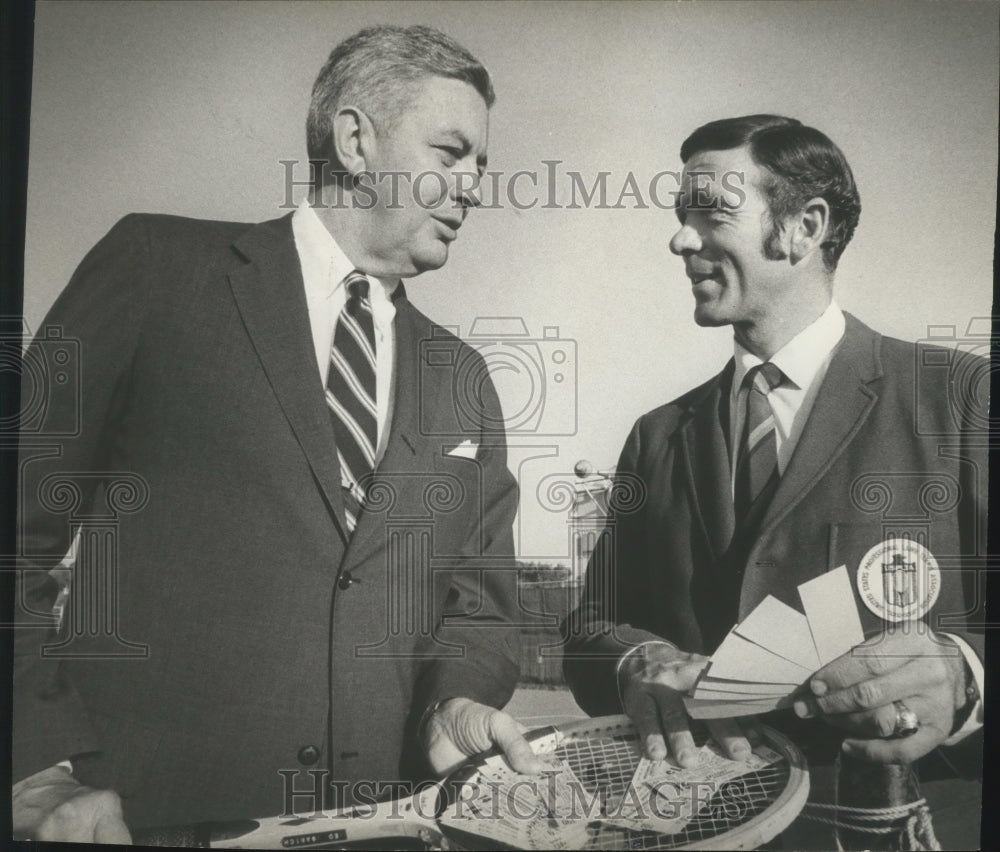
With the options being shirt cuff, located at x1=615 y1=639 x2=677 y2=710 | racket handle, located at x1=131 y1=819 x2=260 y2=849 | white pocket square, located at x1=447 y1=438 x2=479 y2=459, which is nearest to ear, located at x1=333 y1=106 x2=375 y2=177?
white pocket square, located at x1=447 y1=438 x2=479 y2=459

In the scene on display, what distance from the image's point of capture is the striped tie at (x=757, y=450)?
338 centimetres

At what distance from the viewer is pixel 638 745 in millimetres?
3346

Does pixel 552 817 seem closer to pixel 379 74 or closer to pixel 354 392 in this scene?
pixel 354 392

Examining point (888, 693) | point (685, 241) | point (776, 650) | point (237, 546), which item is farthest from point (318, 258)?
point (888, 693)

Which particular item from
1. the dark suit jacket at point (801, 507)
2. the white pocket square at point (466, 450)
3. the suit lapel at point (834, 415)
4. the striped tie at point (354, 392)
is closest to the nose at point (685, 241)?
the dark suit jacket at point (801, 507)

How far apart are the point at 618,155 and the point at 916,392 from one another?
4.05 ft

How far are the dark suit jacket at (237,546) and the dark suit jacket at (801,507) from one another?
38cm

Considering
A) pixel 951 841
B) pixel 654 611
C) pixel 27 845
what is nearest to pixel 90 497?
pixel 27 845

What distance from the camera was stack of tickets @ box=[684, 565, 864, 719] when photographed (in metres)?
3.32

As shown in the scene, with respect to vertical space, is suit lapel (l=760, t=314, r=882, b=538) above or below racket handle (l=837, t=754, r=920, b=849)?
above

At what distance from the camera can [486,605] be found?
3391 millimetres

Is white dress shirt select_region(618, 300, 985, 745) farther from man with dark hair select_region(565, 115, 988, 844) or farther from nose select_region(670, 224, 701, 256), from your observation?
nose select_region(670, 224, 701, 256)

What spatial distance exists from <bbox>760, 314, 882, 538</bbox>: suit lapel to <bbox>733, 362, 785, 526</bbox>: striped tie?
45mm

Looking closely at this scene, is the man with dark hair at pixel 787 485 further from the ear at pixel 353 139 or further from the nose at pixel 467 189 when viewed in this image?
the ear at pixel 353 139
